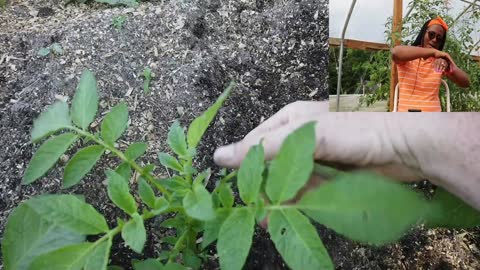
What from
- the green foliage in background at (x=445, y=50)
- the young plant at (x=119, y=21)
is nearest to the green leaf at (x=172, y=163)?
the green foliage in background at (x=445, y=50)

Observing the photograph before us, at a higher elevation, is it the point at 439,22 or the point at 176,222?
the point at 439,22

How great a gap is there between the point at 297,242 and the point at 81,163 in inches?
9.2

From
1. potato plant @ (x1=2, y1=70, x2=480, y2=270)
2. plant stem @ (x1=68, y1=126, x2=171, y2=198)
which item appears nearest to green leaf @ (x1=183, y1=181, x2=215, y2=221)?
potato plant @ (x1=2, y1=70, x2=480, y2=270)

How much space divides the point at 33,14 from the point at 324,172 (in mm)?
795

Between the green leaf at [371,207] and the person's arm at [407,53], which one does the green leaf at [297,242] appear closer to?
the green leaf at [371,207]

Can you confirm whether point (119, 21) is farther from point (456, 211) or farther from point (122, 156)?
point (456, 211)

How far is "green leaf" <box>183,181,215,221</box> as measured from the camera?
37cm

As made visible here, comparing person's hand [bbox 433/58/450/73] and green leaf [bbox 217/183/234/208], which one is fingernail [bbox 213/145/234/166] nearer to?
green leaf [bbox 217/183/234/208]

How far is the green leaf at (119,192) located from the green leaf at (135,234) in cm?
2

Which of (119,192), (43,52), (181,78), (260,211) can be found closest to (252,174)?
(260,211)

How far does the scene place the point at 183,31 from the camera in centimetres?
93

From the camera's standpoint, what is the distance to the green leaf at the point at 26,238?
0.49 metres

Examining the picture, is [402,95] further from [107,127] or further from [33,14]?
[33,14]

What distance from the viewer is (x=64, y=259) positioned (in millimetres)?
400
